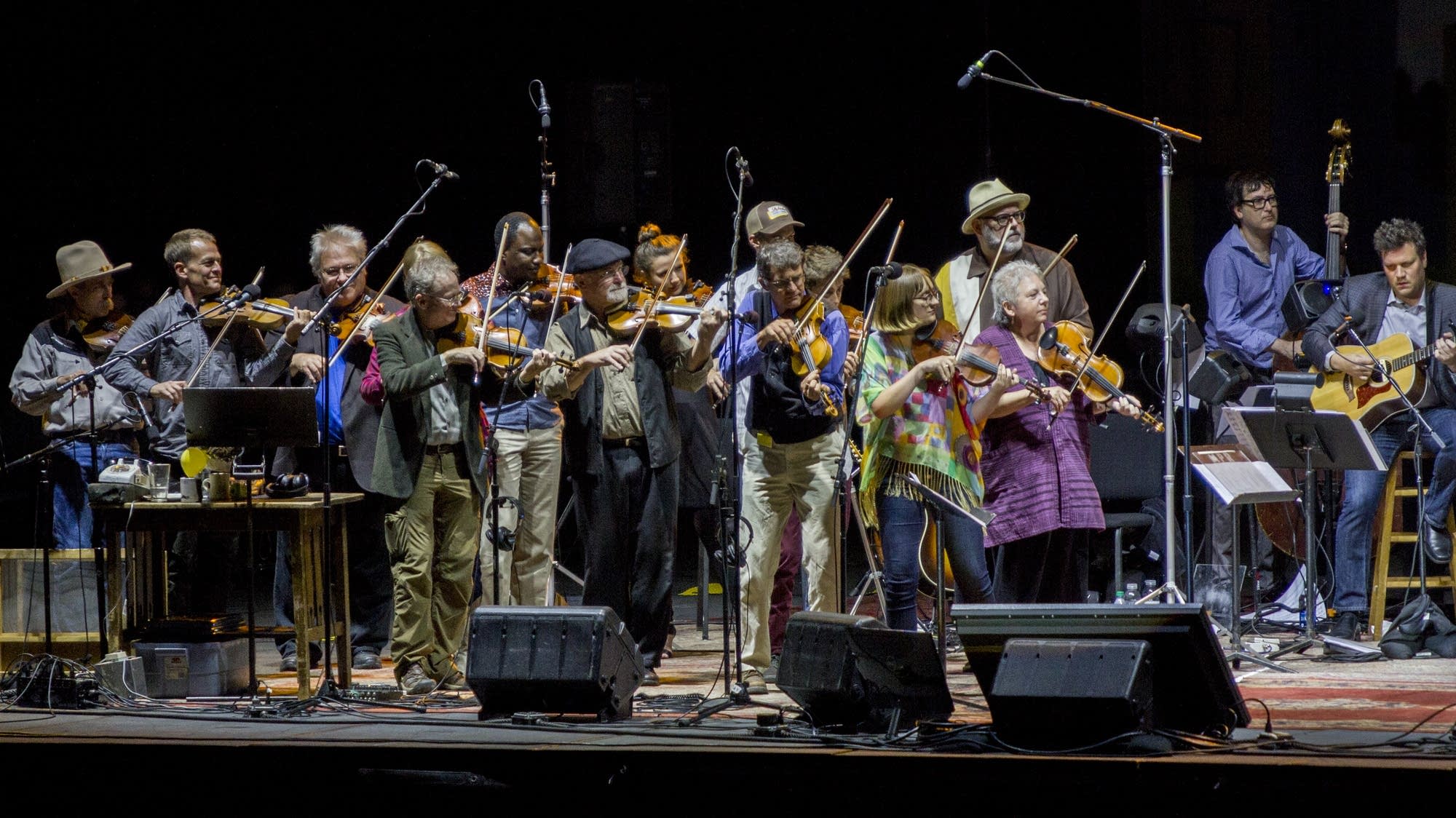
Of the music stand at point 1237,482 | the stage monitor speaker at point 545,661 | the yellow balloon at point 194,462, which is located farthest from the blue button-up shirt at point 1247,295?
the yellow balloon at point 194,462

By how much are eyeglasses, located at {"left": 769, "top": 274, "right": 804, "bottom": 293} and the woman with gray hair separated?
629 millimetres

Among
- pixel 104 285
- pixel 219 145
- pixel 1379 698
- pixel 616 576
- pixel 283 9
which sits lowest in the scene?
pixel 1379 698

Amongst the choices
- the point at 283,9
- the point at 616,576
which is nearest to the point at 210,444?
the point at 616,576

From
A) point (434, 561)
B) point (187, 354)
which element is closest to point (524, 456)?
point (434, 561)

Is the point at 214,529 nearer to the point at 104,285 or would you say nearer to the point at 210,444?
the point at 210,444

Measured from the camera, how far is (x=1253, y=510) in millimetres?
6785

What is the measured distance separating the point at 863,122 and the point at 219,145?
136 inches

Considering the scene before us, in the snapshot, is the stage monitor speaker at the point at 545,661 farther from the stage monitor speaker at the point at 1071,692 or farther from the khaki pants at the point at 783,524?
the stage monitor speaker at the point at 1071,692

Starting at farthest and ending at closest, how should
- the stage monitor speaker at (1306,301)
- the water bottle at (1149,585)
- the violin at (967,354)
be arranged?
the water bottle at (1149,585)
the stage monitor speaker at (1306,301)
the violin at (967,354)

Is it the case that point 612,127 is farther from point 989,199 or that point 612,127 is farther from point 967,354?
point 967,354

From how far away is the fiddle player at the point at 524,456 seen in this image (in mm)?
5617

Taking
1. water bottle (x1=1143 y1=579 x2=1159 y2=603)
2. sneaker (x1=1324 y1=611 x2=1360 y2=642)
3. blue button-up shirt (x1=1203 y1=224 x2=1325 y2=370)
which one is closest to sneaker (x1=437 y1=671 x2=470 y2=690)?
water bottle (x1=1143 y1=579 x2=1159 y2=603)

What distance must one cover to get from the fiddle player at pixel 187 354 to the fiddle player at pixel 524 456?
2.56 ft

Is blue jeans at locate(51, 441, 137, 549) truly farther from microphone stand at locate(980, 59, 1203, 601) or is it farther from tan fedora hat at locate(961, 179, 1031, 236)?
microphone stand at locate(980, 59, 1203, 601)
